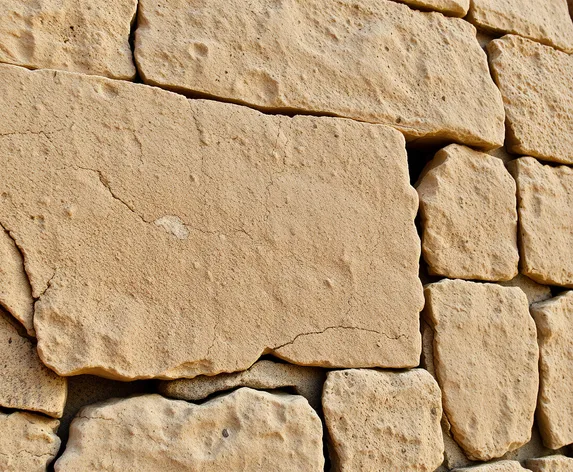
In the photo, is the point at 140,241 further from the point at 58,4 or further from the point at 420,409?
the point at 420,409

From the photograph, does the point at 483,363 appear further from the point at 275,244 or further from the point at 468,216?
the point at 275,244

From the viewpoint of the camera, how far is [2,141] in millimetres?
1617

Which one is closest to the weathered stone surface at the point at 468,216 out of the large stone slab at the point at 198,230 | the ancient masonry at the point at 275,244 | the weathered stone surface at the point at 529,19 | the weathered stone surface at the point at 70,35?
the ancient masonry at the point at 275,244

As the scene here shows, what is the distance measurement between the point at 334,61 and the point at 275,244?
616 millimetres

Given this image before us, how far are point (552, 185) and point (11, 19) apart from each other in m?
1.80

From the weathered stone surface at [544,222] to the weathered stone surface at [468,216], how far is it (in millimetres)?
47

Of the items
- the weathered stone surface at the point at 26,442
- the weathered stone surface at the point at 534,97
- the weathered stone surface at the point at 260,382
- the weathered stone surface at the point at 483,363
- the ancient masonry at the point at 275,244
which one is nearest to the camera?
the weathered stone surface at the point at 26,442

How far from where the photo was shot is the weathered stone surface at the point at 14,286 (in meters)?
1.55

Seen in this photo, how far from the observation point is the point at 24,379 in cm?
155

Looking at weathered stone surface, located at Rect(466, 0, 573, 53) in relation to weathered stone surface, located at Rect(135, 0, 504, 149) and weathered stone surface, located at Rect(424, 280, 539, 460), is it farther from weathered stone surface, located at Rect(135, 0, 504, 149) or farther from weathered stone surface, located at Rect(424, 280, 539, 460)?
weathered stone surface, located at Rect(424, 280, 539, 460)

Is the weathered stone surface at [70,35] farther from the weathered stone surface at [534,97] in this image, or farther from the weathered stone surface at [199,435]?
the weathered stone surface at [534,97]

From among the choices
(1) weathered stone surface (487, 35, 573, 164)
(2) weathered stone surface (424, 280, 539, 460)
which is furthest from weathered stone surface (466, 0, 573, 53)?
(2) weathered stone surface (424, 280, 539, 460)

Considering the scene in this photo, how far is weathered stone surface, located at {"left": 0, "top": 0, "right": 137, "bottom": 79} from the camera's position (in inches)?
67.5

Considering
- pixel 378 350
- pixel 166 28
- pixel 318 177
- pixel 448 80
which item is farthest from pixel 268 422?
pixel 448 80
